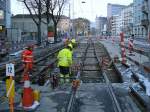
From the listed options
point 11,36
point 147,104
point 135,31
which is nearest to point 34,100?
point 147,104

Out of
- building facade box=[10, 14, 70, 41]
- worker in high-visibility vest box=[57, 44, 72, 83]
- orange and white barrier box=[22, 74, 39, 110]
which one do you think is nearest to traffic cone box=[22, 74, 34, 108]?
Result: orange and white barrier box=[22, 74, 39, 110]

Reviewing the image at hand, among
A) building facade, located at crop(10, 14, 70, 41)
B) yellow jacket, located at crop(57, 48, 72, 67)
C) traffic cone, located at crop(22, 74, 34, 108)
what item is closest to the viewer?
traffic cone, located at crop(22, 74, 34, 108)

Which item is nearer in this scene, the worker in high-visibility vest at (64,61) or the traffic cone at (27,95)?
the traffic cone at (27,95)

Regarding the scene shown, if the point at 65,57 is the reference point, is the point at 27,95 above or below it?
below

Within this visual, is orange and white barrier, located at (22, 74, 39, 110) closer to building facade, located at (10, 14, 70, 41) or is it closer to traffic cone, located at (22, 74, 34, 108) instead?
traffic cone, located at (22, 74, 34, 108)

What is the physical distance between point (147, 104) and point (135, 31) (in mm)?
130598

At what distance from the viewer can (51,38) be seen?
221 feet

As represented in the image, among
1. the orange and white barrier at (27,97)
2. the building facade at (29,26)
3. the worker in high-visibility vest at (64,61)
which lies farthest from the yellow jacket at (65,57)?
the building facade at (29,26)

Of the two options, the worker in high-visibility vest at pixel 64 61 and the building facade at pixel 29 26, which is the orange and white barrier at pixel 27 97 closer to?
the worker in high-visibility vest at pixel 64 61

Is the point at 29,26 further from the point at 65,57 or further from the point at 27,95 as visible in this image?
the point at 27,95

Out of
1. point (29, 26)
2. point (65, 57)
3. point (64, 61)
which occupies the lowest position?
point (64, 61)

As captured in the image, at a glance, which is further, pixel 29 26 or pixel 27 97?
pixel 29 26

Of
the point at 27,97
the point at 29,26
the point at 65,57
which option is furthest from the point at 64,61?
the point at 29,26

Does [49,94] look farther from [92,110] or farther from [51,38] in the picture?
[51,38]
